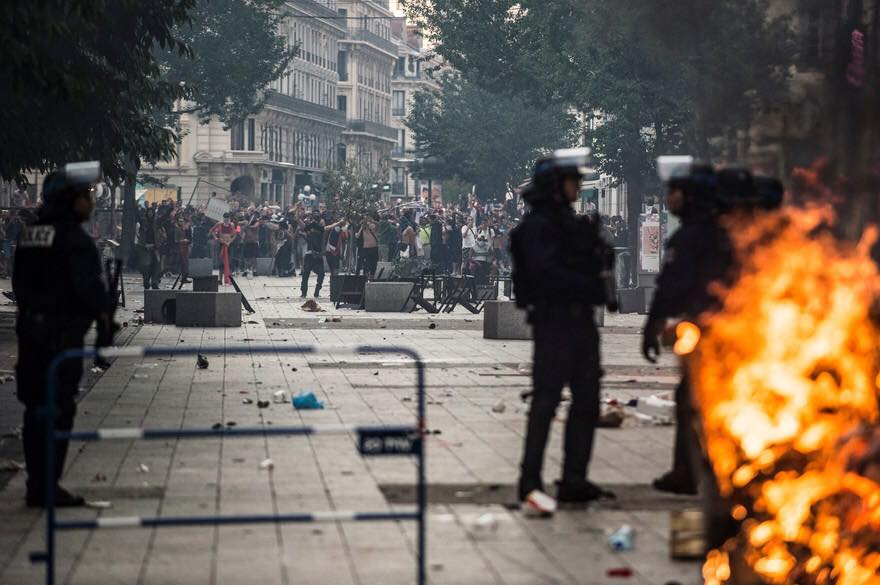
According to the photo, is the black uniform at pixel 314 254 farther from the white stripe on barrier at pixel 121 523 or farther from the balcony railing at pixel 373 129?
the balcony railing at pixel 373 129

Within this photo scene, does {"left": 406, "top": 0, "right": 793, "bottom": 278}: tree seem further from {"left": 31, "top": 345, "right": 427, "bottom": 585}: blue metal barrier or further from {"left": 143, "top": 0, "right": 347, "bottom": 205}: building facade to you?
{"left": 143, "top": 0, "right": 347, "bottom": 205}: building facade

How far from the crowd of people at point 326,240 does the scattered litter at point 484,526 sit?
94.9ft

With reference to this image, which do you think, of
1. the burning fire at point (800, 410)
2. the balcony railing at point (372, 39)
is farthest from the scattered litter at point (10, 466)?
the balcony railing at point (372, 39)

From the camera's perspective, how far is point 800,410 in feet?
21.4

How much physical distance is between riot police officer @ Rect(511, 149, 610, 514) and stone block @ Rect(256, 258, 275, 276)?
45.8m

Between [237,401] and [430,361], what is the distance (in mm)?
5332

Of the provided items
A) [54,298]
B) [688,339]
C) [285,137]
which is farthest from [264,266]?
[285,137]

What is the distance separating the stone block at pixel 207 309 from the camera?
1073 inches

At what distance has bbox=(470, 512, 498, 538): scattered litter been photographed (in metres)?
8.79

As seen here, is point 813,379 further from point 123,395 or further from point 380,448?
point 123,395

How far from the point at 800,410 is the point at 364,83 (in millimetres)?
148484

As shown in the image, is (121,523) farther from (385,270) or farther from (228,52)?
(228,52)

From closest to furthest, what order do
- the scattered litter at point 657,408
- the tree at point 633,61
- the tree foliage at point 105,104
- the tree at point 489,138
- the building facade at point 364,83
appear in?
the tree at point 633,61 < the scattered litter at point 657,408 < the tree foliage at point 105,104 < the tree at point 489,138 < the building facade at point 364,83

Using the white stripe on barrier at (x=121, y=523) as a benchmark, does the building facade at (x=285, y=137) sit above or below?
above
